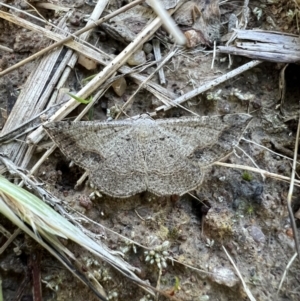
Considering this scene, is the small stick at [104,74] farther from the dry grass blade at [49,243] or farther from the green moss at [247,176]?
the green moss at [247,176]

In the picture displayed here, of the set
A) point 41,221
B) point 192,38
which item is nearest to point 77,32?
point 192,38

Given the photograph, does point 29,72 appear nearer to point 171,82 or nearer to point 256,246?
point 171,82

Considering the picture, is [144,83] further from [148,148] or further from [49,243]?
[49,243]

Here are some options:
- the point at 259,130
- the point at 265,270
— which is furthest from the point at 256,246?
the point at 259,130

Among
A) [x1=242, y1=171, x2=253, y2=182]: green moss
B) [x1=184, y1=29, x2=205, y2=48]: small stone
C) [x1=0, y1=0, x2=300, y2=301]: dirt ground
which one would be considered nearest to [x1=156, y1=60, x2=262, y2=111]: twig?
[x1=0, y1=0, x2=300, y2=301]: dirt ground

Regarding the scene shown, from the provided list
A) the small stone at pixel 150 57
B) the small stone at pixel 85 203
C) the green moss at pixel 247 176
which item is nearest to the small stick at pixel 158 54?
the small stone at pixel 150 57
